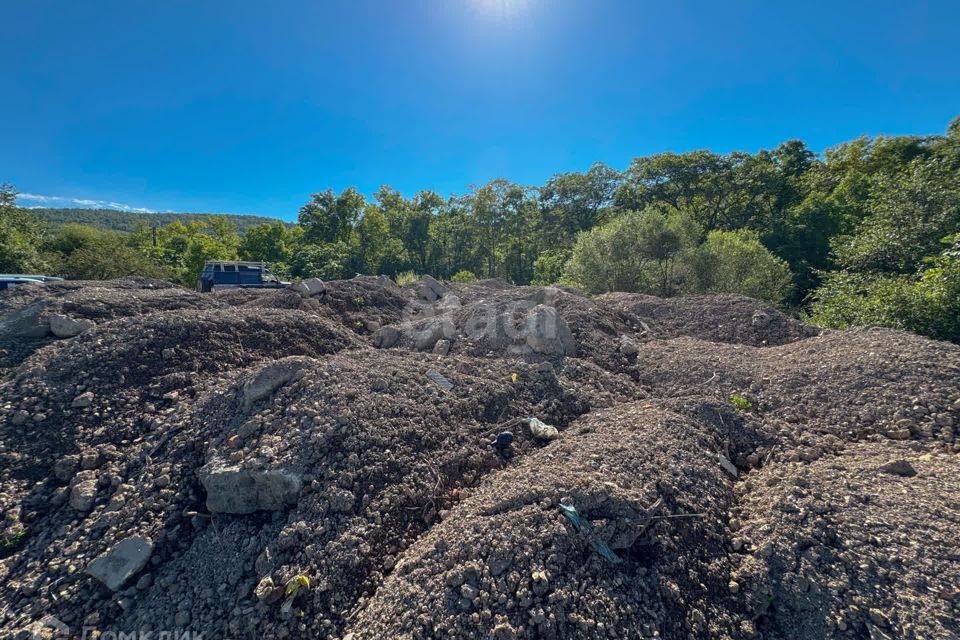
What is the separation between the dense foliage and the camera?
823cm

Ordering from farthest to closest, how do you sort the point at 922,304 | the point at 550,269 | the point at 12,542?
1. the point at 550,269
2. the point at 922,304
3. the point at 12,542

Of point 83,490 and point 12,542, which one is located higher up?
point 83,490

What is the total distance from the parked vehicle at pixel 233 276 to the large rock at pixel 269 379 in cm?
1143

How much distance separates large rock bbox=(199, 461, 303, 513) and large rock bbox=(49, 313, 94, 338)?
13.1 ft

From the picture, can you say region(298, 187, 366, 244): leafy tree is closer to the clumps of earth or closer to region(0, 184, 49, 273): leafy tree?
region(0, 184, 49, 273): leafy tree

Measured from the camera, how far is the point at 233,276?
14.0 metres

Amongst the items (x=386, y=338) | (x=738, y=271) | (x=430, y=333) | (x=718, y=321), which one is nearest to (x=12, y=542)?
(x=386, y=338)

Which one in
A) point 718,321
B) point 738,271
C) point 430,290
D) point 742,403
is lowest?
point 742,403

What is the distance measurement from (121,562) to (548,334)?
4385 mm

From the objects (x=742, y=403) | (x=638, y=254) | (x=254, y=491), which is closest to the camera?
(x=254, y=491)

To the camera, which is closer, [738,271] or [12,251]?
[738,271]

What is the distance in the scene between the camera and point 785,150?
70.0 feet

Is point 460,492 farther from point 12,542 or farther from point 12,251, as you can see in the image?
point 12,251

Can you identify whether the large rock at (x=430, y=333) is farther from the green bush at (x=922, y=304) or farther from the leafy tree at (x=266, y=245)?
the leafy tree at (x=266, y=245)
